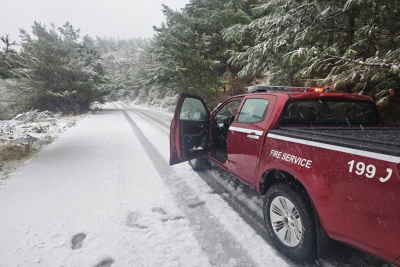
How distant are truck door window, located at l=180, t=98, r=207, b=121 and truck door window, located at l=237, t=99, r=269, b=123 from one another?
1223mm

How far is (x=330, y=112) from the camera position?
2852 millimetres

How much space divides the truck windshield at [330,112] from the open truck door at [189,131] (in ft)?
6.43

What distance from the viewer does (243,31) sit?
6324 mm

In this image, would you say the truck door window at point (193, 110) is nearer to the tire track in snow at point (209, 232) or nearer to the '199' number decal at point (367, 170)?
the tire track in snow at point (209, 232)

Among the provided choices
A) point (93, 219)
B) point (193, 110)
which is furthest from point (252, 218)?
point (193, 110)

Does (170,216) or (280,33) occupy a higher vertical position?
(280,33)

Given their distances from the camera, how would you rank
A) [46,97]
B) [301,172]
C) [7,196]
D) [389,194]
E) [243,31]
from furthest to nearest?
[46,97]
[243,31]
[7,196]
[301,172]
[389,194]

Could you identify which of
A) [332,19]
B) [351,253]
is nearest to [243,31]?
[332,19]

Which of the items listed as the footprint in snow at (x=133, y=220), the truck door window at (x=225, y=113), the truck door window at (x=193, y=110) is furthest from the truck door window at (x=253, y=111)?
the footprint in snow at (x=133, y=220)

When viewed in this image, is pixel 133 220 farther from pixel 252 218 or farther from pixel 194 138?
pixel 194 138

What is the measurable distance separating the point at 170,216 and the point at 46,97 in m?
24.3

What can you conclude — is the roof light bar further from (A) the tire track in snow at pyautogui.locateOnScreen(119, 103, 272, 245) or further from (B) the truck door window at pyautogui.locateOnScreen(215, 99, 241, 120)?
(A) the tire track in snow at pyautogui.locateOnScreen(119, 103, 272, 245)

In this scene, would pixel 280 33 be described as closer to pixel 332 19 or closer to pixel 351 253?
pixel 332 19

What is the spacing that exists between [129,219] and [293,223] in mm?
2185
